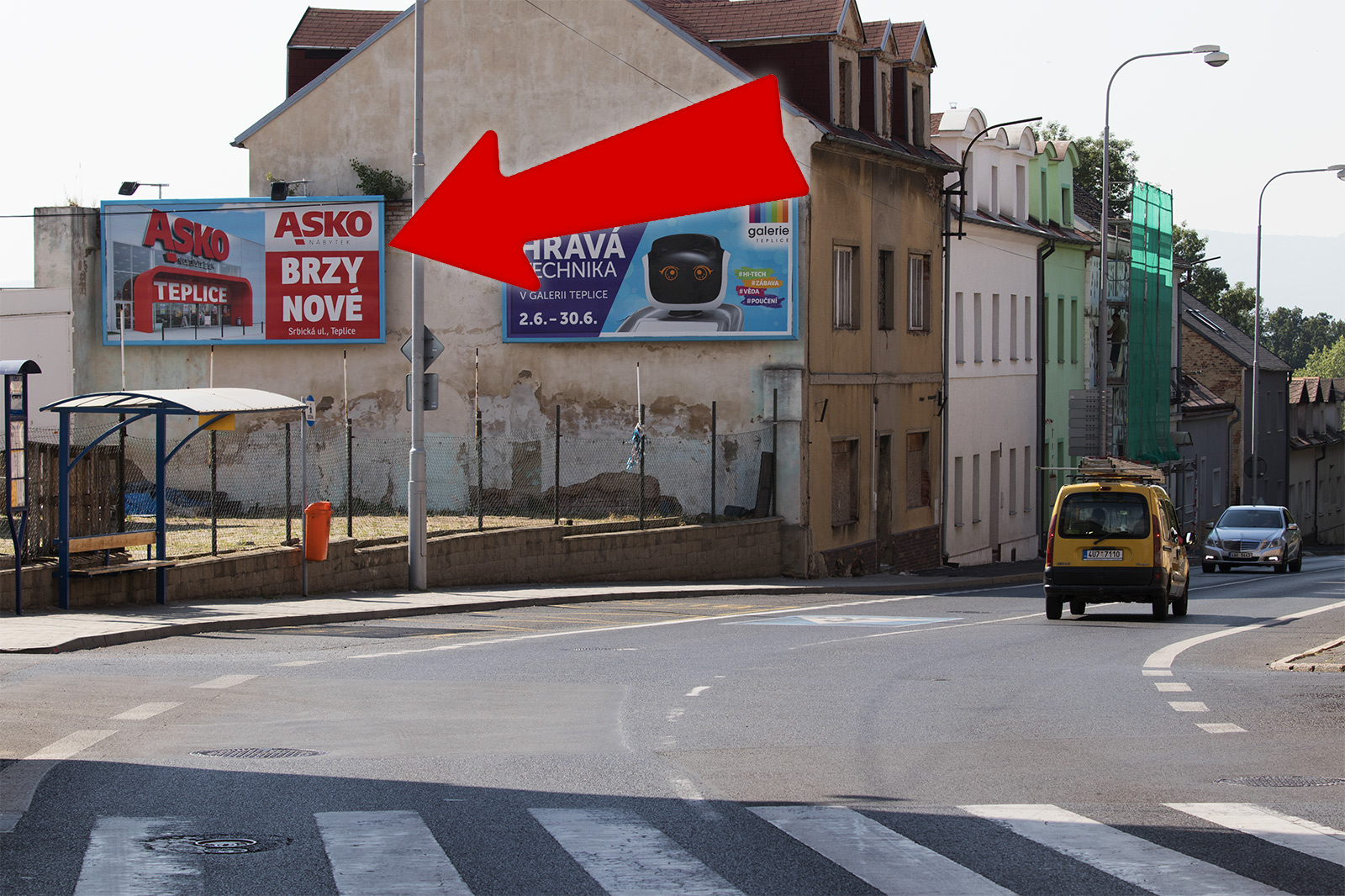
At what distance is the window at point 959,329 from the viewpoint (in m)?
42.1

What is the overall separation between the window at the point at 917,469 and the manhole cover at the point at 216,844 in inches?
1252

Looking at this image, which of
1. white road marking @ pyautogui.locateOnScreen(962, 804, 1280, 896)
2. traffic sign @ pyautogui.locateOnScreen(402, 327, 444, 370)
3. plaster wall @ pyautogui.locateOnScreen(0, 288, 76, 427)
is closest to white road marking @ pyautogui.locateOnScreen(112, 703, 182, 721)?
white road marking @ pyautogui.locateOnScreen(962, 804, 1280, 896)

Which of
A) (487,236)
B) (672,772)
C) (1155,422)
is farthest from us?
(1155,422)

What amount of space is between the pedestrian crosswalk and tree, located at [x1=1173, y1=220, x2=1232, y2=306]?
8652 centimetres

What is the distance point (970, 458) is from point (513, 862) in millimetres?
37373

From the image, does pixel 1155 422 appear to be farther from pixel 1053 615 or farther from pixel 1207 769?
pixel 1207 769

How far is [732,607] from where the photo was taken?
2505 centimetres

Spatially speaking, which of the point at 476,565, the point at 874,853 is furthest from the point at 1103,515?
the point at 874,853

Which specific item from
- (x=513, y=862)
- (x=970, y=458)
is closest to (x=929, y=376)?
(x=970, y=458)

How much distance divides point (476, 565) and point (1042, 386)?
1132 inches

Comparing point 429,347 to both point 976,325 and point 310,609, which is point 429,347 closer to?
point 310,609

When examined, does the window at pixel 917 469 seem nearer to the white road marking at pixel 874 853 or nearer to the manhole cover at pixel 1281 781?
the manhole cover at pixel 1281 781

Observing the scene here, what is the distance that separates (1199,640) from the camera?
1973cm

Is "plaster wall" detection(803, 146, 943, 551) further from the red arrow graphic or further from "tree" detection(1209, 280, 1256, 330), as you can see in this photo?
"tree" detection(1209, 280, 1256, 330)
